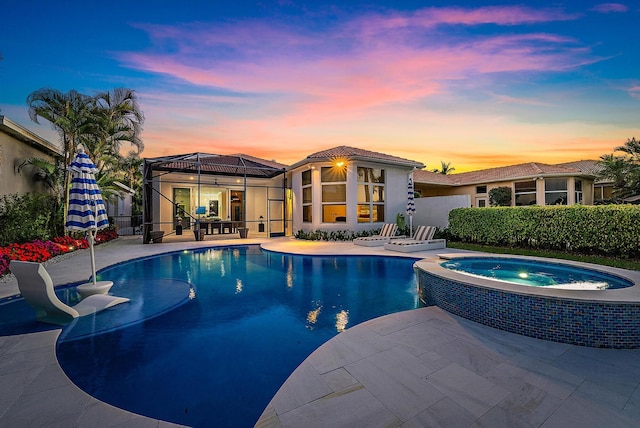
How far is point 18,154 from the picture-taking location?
33.7 feet

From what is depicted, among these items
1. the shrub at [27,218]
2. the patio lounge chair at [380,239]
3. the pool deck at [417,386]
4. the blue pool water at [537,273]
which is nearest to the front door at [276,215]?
the patio lounge chair at [380,239]

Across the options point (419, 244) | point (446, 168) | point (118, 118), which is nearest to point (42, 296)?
point (419, 244)

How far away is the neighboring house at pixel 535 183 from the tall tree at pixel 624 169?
745 millimetres

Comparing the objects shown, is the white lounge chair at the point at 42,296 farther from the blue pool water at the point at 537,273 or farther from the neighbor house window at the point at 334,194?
the neighbor house window at the point at 334,194

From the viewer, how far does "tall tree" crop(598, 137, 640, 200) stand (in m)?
17.5

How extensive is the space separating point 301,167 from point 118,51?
30.1ft

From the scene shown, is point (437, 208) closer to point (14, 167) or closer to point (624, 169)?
point (624, 169)

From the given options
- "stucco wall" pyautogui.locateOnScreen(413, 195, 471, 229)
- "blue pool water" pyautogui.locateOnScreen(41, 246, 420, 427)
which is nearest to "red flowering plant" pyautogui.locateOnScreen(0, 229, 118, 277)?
"blue pool water" pyautogui.locateOnScreen(41, 246, 420, 427)

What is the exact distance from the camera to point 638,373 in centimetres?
278

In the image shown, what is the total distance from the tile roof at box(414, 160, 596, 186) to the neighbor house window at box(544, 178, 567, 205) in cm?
86

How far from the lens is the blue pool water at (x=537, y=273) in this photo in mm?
5103

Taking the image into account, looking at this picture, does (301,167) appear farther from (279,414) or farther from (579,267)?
(279,414)

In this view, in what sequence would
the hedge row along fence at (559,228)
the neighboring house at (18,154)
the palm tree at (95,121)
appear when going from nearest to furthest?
1. the hedge row along fence at (559,228)
2. the neighboring house at (18,154)
3. the palm tree at (95,121)

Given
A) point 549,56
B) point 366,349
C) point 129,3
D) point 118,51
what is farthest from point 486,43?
point 118,51
